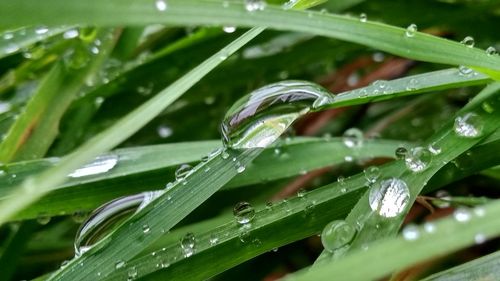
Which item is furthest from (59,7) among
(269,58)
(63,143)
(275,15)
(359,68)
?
(359,68)

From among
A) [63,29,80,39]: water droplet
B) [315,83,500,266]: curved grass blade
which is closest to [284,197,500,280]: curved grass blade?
[315,83,500,266]: curved grass blade

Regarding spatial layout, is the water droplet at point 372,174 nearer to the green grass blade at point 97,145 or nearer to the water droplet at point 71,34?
the green grass blade at point 97,145

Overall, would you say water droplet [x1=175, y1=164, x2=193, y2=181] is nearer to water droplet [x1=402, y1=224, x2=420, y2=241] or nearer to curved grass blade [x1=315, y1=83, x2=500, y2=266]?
curved grass blade [x1=315, y1=83, x2=500, y2=266]

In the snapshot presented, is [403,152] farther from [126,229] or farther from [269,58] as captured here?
[269,58]

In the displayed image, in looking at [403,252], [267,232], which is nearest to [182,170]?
[267,232]

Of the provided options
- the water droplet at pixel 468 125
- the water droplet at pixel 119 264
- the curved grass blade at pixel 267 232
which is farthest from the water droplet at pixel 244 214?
the water droplet at pixel 468 125
